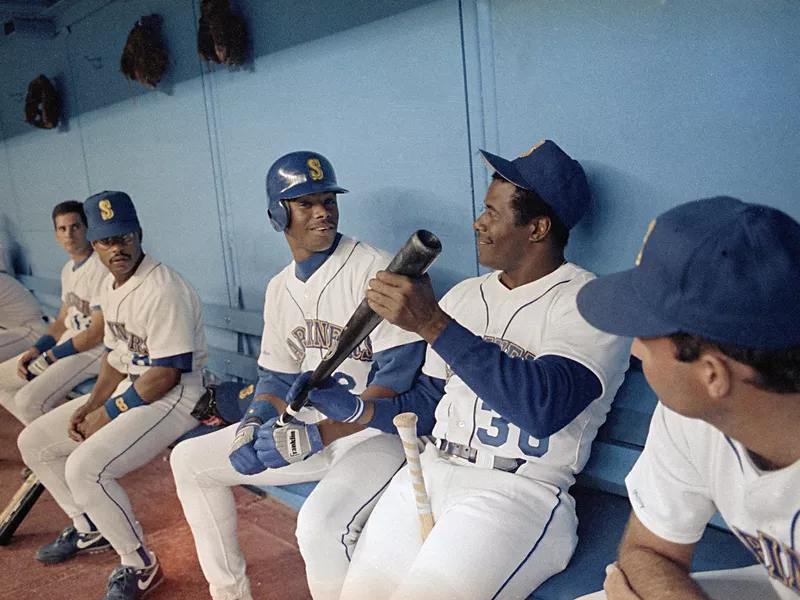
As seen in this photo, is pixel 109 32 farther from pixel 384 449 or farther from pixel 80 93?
pixel 384 449

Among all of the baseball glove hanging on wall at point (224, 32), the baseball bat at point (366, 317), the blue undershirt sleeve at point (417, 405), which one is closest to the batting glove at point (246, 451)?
the baseball bat at point (366, 317)

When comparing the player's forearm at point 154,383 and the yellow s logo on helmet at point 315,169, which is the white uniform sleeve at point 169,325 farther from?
the yellow s logo on helmet at point 315,169

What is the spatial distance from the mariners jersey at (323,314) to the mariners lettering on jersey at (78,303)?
195 centimetres

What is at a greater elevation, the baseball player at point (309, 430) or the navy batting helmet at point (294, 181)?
the navy batting helmet at point (294, 181)

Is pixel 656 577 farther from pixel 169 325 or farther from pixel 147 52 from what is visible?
pixel 147 52

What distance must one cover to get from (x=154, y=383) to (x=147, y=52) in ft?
6.75

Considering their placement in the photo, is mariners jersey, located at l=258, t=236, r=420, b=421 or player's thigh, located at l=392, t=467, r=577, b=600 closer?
player's thigh, located at l=392, t=467, r=577, b=600

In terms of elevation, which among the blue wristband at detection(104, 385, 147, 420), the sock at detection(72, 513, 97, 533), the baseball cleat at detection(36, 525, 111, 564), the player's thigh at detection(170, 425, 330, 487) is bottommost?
A: the baseball cleat at detection(36, 525, 111, 564)

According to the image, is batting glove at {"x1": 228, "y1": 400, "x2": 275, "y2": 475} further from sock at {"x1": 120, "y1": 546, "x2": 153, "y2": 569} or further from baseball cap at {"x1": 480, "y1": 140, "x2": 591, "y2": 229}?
baseball cap at {"x1": 480, "y1": 140, "x2": 591, "y2": 229}

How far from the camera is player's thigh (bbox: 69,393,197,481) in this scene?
2580 mm

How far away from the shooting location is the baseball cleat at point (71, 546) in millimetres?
2875

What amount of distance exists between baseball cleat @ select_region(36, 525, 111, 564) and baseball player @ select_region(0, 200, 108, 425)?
104 cm

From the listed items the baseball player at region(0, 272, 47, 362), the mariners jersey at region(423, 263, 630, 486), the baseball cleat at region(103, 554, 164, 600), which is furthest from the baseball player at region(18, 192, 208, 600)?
the baseball player at region(0, 272, 47, 362)

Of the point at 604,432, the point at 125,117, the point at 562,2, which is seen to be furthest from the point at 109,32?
the point at 604,432
